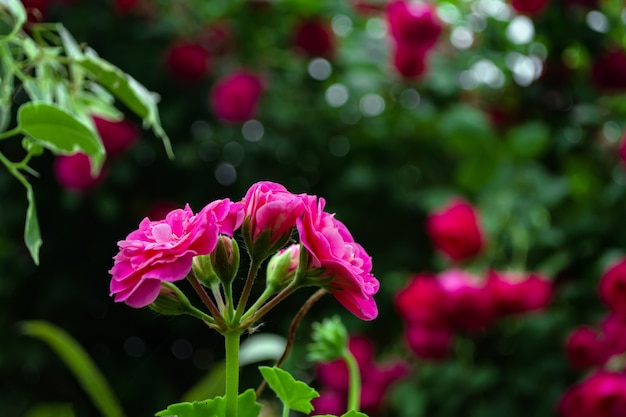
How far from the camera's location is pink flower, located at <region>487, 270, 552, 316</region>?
123 cm

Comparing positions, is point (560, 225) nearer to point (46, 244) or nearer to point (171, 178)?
point (171, 178)

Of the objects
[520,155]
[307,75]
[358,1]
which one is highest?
[358,1]

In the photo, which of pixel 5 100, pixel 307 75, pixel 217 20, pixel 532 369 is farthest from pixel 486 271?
pixel 5 100

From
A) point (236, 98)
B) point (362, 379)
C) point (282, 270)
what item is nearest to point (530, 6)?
point (236, 98)

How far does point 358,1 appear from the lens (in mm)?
1951

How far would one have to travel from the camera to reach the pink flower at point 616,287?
1.18 m

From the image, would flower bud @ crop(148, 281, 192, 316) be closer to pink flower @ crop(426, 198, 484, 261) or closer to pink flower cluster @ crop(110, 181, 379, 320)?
pink flower cluster @ crop(110, 181, 379, 320)

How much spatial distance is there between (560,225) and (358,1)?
0.70 meters

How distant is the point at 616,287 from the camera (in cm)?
118

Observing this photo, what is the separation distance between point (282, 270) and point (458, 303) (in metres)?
0.84

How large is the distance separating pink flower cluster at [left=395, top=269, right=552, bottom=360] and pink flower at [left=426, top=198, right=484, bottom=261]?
63 millimetres

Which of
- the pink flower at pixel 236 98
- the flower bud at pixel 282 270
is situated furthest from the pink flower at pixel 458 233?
the flower bud at pixel 282 270

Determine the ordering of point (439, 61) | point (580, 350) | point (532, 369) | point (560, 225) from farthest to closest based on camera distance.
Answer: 1. point (439, 61)
2. point (560, 225)
3. point (532, 369)
4. point (580, 350)

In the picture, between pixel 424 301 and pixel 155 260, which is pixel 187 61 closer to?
pixel 424 301
